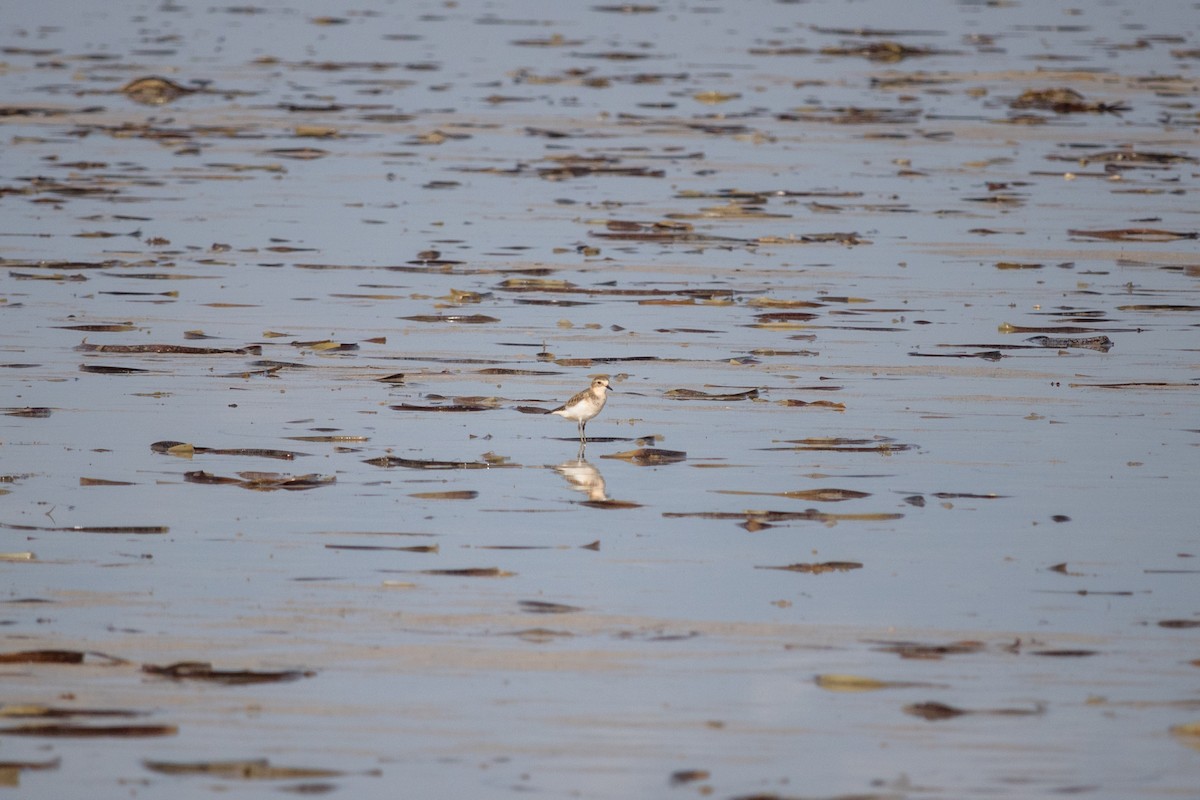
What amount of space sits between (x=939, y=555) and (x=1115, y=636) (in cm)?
122

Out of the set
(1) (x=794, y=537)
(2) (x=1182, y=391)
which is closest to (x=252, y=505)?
(1) (x=794, y=537)

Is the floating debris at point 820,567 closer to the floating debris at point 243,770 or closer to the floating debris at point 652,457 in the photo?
the floating debris at point 652,457

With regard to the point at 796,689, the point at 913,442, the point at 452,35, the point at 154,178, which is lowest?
the point at 796,689

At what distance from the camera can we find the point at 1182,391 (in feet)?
37.9

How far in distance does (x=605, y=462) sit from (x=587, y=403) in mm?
384

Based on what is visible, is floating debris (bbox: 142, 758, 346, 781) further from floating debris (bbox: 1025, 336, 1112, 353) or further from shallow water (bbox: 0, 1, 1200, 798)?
floating debris (bbox: 1025, 336, 1112, 353)

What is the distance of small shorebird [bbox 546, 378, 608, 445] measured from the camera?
33.5 feet

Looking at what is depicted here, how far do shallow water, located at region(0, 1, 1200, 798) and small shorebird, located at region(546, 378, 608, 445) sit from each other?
0.76ft

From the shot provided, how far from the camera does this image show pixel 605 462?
33.0ft

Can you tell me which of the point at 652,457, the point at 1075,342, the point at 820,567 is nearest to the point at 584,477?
the point at 652,457

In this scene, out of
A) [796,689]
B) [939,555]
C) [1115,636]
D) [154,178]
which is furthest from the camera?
[154,178]

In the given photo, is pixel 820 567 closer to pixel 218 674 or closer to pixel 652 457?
pixel 652 457

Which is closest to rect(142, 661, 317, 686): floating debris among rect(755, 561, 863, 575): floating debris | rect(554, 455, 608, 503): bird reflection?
rect(755, 561, 863, 575): floating debris

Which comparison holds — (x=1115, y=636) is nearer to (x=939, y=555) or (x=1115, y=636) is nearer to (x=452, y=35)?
(x=939, y=555)
